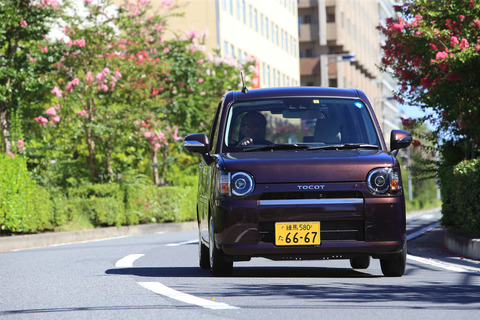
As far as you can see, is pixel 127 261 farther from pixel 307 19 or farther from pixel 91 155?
pixel 307 19

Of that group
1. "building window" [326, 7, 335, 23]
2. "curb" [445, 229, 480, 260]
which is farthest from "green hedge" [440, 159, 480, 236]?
"building window" [326, 7, 335, 23]

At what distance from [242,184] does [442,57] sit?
7.64m

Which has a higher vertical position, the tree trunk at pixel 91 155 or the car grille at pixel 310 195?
the tree trunk at pixel 91 155

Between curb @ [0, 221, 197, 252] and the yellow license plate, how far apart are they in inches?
444

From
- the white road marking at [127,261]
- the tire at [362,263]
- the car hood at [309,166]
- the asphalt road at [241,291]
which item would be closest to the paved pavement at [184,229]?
the asphalt road at [241,291]

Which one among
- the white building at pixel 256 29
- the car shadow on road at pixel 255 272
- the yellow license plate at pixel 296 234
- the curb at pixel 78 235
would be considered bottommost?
the curb at pixel 78 235

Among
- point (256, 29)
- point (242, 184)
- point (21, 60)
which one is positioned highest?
point (256, 29)

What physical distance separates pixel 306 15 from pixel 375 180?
272ft

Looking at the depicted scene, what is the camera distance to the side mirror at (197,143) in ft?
34.2

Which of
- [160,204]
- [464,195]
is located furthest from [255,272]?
[160,204]

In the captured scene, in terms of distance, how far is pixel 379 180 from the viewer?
9516 millimetres

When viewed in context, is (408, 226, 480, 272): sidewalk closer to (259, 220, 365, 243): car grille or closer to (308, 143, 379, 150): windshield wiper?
(308, 143, 379, 150): windshield wiper

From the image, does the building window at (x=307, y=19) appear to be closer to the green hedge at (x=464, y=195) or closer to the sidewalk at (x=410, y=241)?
the sidewalk at (x=410, y=241)

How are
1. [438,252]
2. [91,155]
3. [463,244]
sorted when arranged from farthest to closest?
[91,155] < [438,252] < [463,244]
